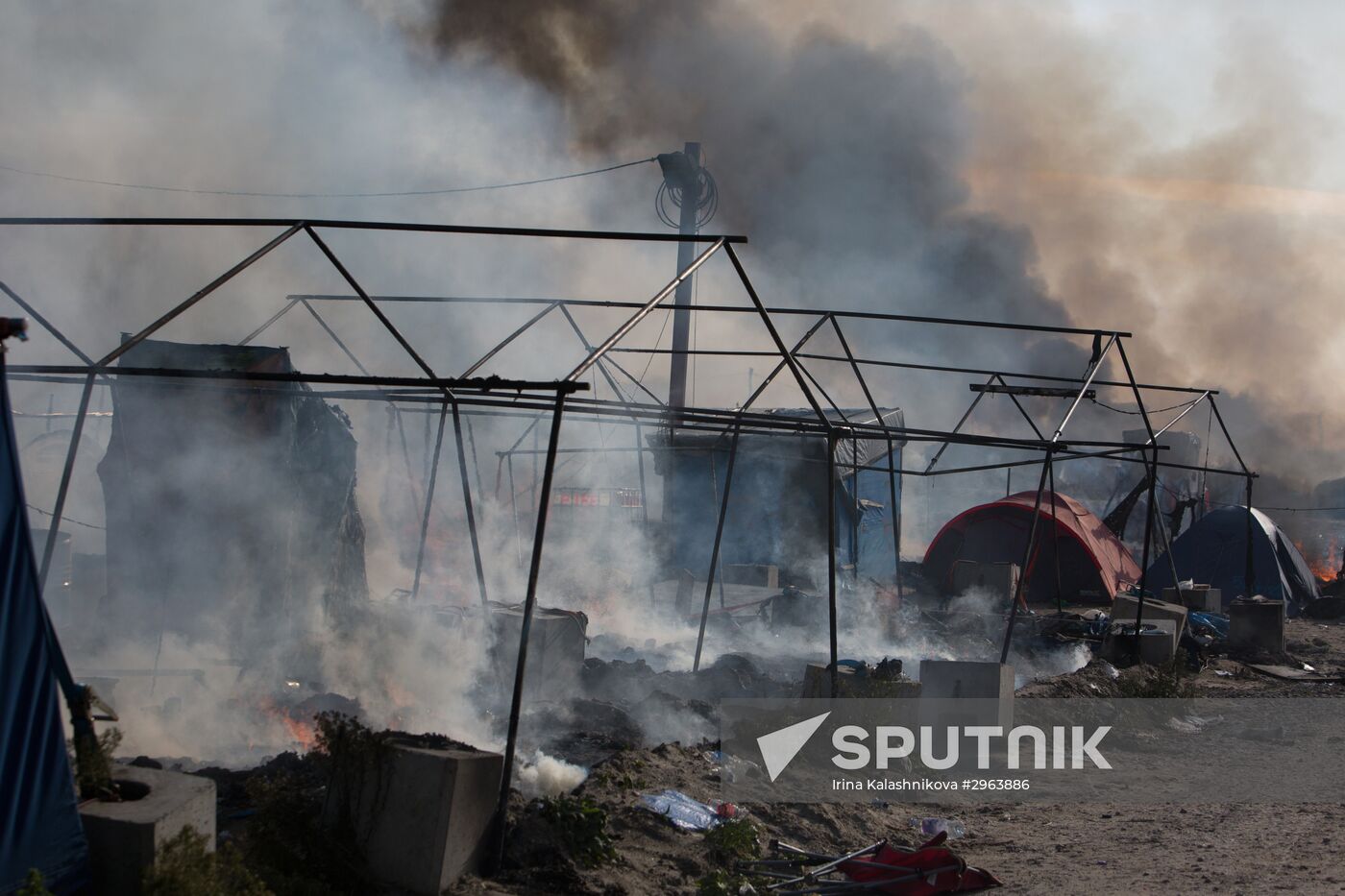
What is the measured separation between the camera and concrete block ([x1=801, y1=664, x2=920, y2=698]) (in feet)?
27.8

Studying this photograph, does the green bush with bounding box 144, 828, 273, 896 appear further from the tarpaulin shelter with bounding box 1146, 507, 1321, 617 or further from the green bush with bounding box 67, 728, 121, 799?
the tarpaulin shelter with bounding box 1146, 507, 1321, 617

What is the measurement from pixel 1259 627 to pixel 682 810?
1197cm

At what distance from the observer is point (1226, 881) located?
5539mm

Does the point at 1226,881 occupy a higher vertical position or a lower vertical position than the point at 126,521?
lower

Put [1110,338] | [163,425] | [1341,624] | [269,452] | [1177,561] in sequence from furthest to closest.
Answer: [1177,561] < [1341,624] < [1110,338] < [269,452] < [163,425]

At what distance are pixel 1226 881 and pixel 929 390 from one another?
3452 centimetres

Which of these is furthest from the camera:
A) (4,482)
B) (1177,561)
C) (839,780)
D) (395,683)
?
(1177,561)

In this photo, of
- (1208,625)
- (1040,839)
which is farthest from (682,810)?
(1208,625)

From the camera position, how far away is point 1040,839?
6629 millimetres

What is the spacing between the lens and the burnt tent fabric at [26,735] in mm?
3703

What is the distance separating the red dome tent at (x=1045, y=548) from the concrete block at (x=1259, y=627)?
401cm

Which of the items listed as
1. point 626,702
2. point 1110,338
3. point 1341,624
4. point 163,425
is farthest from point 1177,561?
point 163,425

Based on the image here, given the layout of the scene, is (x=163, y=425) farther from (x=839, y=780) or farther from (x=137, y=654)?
(x=839, y=780)

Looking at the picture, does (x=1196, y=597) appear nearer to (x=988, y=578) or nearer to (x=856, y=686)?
(x=988, y=578)
